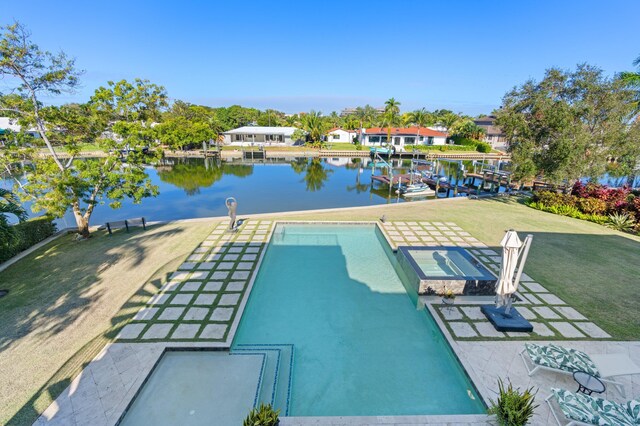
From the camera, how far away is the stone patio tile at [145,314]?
24.6 ft

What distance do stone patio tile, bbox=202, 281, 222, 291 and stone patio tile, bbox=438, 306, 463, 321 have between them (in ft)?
21.7

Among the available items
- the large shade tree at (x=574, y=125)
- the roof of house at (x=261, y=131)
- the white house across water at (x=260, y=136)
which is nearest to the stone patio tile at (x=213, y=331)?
the large shade tree at (x=574, y=125)

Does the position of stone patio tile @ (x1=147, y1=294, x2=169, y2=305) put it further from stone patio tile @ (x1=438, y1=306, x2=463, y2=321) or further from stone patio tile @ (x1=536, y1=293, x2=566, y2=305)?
stone patio tile @ (x1=536, y1=293, x2=566, y2=305)

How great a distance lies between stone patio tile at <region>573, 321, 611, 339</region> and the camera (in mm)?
7137

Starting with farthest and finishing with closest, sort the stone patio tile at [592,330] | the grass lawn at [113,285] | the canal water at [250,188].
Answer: the canal water at [250,188]
the stone patio tile at [592,330]
the grass lawn at [113,285]

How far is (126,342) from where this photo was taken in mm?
6680

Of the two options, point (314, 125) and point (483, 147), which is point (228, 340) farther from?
point (483, 147)

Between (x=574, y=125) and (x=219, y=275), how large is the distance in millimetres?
20056

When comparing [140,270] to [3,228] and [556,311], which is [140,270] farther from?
[556,311]

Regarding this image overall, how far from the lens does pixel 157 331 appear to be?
705 cm

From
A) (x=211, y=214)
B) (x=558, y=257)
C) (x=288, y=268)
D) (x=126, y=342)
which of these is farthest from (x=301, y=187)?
(x=126, y=342)

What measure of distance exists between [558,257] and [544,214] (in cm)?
755

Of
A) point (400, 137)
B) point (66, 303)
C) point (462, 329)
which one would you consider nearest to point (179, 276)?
point (66, 303)

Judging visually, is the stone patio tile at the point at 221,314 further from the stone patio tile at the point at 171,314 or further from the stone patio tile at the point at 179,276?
the stone patio tile at the point at 179,276
